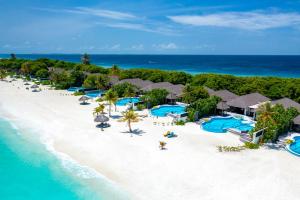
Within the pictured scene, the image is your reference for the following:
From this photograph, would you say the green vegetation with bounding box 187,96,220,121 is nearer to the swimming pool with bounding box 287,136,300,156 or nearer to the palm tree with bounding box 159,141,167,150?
the palm tree with bounding box 159,141,167,150

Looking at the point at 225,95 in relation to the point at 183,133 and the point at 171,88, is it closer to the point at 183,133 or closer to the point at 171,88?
the point at 171,88

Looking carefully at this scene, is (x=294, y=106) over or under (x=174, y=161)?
over

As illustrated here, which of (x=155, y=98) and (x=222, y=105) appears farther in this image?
(x=155, y=98)

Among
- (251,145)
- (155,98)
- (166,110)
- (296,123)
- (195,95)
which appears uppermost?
(195,95)

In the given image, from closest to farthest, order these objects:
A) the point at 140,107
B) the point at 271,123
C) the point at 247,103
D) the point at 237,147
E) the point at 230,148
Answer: the point at 230,148 → the point at 237,147 → the point at 271,123 → the point at 247,103 → the point at 140,107

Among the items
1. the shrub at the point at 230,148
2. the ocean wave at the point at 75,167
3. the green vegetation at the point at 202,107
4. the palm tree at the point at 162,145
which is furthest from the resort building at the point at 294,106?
the ocean wave at the point at 75,167

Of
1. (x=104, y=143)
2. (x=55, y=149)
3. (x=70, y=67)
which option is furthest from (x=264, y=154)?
(x=70, y=67)

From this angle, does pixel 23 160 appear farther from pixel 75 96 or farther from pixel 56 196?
pixel 75 96

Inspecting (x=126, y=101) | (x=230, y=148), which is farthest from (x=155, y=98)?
(x=230, y=148)
